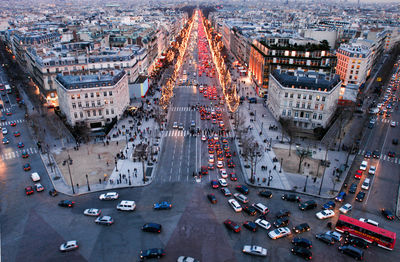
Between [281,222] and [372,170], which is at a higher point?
[372,170]

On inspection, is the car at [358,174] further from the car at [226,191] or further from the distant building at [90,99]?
the distant building at [90,99]

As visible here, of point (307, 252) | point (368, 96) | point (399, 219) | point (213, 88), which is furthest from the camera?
point (213, 88)

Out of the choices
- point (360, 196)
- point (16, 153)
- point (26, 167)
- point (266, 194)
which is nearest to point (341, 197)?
point (360, 196)

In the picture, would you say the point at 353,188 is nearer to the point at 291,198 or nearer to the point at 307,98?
the point at 291,198

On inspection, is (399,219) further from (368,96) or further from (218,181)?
(368,96)

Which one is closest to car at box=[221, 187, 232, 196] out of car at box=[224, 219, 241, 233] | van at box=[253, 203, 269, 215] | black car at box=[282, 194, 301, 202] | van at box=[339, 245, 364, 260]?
van at box=[253, 203, 269, 215]

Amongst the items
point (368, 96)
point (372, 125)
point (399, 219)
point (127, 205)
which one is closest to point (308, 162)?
point (399, 219)
